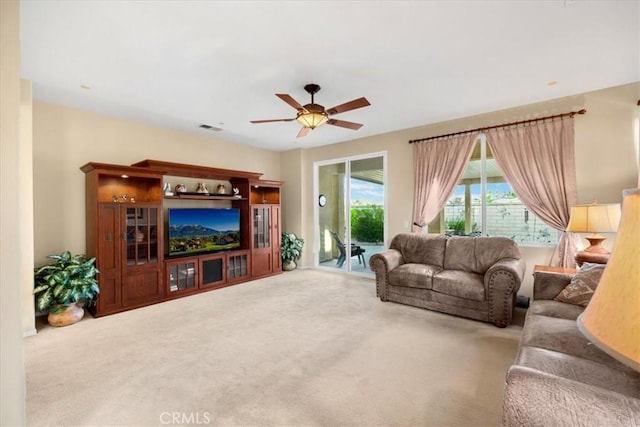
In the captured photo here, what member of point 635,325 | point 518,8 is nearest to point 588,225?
point 518,8

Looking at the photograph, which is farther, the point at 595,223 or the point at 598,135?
the point at 598,135

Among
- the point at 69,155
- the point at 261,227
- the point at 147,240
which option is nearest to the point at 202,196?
the point at 147,240

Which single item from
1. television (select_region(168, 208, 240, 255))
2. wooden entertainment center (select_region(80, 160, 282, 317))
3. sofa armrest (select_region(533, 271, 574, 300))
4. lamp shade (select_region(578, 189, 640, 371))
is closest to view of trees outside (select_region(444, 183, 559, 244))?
sofa armrest (select_region(533, 271, 574, 300))

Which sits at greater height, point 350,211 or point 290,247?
point 350,211

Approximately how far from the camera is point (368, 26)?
2.30 meters

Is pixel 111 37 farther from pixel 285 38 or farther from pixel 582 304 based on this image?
pixel 582 304

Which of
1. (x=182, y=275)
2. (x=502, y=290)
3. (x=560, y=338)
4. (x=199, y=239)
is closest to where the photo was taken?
(x=560, y=338)

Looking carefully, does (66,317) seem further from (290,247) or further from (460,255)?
(460,255)

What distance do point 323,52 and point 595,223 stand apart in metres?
3.24

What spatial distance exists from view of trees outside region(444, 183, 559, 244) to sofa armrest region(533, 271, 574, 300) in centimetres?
144

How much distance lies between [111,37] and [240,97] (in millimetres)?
1475

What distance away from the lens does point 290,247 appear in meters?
6.41

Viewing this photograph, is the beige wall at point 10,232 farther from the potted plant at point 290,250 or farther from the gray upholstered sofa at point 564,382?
the potted plant at point 290,250

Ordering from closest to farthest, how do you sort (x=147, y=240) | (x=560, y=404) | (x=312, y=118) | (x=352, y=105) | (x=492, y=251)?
1. (x=560, y=404)
2. (x=352, y=105)
3. (x=312, y=118)
4. (x=492, y=251)
5. (x=147, y=240)
